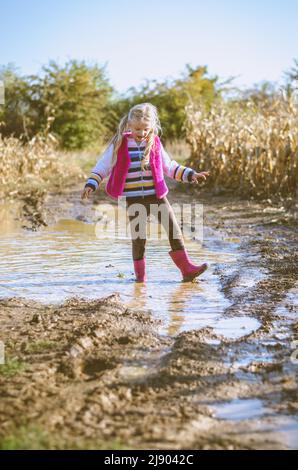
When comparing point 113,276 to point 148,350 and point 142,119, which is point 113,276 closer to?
point 142,119

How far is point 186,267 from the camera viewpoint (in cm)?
527

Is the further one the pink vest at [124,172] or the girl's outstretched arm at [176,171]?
the girl's outstretched arm at [176,171]

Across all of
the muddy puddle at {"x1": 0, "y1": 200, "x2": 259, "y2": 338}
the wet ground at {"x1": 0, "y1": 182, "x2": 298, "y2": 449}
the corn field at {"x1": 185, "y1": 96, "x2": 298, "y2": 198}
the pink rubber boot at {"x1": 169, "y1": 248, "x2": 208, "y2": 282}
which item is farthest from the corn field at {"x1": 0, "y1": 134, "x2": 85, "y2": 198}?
the pink rubber boot at {"x1": 169, "y1": 248, "x2": 208, "y2": 282}

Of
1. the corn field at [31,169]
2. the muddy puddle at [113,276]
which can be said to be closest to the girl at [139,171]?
the muddy puddle at [113,276]

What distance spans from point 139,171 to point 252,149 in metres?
6.61

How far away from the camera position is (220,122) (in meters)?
13.5

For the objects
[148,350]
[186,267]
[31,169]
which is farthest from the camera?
[31,169]

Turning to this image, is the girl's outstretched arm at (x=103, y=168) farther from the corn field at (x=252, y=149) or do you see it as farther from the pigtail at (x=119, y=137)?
the corn field at (x=252, y=149)

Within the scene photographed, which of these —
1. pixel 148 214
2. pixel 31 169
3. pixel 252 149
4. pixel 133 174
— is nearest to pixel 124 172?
pixel 133 174

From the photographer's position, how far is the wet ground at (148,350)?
2.35 metres

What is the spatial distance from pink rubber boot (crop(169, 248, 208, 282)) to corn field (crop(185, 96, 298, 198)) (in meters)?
5.62

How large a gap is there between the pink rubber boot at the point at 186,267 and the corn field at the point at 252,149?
562 centimetres
